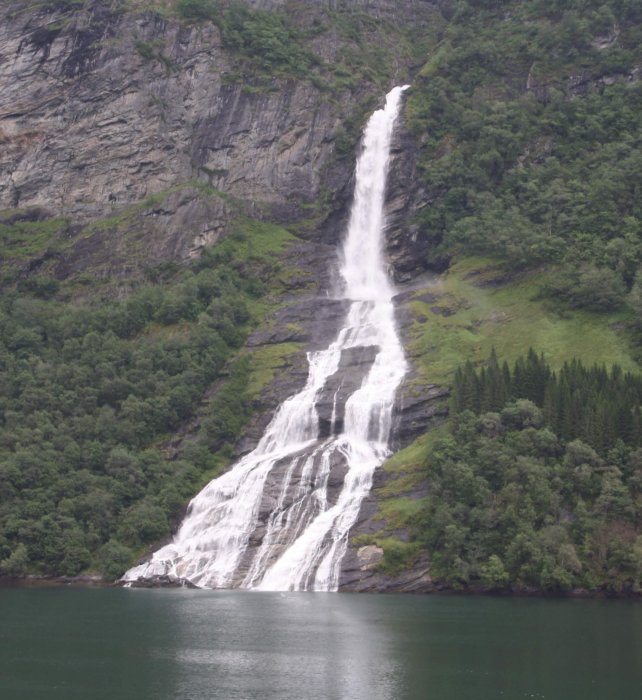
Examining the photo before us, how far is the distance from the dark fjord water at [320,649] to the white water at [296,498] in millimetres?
10312

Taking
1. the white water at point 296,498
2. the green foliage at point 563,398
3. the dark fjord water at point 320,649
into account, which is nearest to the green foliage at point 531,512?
the green foliage at point 563,398

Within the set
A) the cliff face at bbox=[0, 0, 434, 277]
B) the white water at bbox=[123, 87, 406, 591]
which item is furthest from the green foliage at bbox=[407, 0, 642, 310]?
the white water at bbox=[123, 87, 406, 591]

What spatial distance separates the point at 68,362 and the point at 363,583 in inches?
1866

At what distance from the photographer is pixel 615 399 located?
74.2 m

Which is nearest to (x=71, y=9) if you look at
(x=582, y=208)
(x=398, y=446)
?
(x=582, y=208)

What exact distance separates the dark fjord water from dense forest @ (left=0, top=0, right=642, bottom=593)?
929cm

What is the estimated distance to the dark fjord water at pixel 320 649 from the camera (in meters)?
38.5

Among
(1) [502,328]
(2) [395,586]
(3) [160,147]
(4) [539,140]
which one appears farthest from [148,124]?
(2) [395,586]

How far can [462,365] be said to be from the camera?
298ft

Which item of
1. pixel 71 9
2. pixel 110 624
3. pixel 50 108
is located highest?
pixel 71 9

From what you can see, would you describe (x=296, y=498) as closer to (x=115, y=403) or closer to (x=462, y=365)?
(x=462, y=365)

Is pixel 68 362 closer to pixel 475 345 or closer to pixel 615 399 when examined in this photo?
pixel 475 345

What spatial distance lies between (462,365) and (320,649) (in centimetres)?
4770

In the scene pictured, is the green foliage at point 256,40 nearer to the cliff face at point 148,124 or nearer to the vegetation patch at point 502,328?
the cliff face at point 148,124
